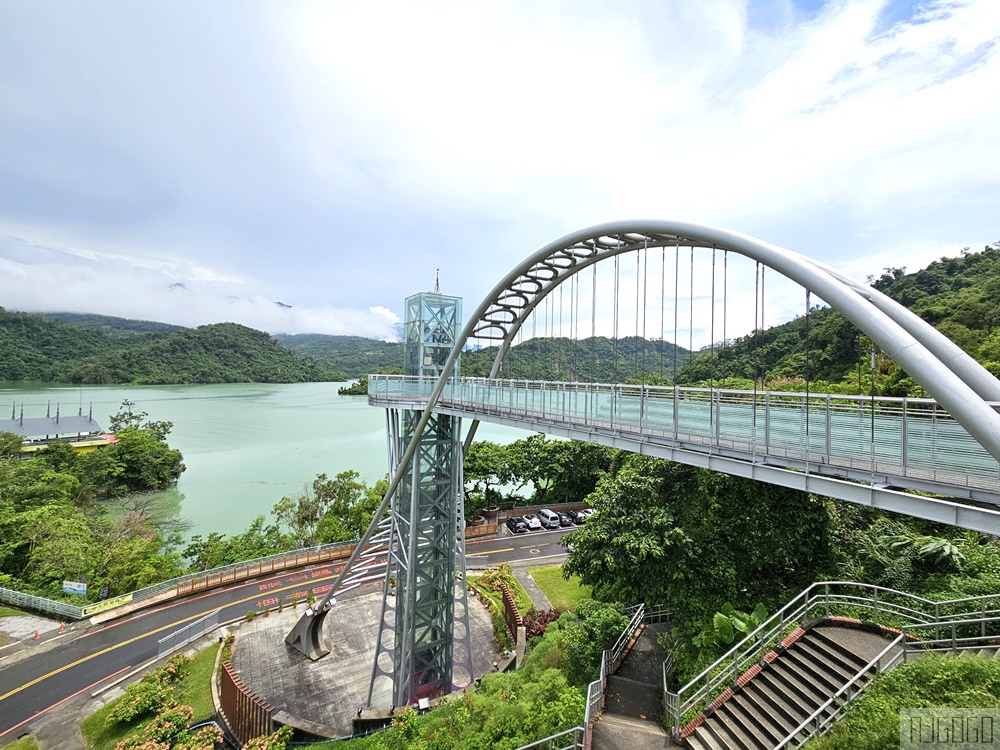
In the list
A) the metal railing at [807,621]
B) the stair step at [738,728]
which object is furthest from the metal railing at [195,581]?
the stair step at [738,728]

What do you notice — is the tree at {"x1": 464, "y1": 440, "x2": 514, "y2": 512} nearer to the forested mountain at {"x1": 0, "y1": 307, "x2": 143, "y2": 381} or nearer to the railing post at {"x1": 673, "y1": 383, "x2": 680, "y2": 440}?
the railing post at {"x1": 673, "y1": 383, "x2": 680, "y2": 440}

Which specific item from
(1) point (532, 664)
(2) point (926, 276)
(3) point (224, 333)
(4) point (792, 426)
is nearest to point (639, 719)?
(1) point (532, 664)

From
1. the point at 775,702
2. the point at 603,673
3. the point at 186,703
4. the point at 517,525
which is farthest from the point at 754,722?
the point at 517,525

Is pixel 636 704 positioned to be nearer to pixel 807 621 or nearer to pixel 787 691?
pixel 787 691

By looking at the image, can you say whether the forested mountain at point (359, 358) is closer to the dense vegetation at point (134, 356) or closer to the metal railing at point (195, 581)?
the dense vegetation at point (134, 356)

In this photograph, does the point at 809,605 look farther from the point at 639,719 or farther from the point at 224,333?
the point at 224,333
